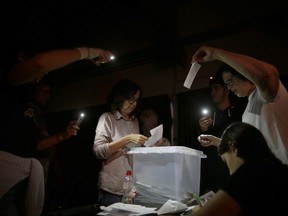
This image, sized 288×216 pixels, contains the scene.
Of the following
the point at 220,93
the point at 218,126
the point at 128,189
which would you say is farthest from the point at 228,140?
the point at 220,93

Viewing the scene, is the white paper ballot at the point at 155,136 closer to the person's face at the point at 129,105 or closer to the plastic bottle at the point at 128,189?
the plastic bottle at the point at 128,189

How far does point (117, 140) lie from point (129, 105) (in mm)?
474

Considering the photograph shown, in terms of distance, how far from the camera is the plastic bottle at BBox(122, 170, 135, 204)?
7.60 feet

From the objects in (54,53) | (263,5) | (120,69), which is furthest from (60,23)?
(54,53)

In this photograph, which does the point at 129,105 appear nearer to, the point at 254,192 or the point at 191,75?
the point at 191,75

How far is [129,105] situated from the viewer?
119 inches

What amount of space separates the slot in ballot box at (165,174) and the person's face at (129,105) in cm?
71

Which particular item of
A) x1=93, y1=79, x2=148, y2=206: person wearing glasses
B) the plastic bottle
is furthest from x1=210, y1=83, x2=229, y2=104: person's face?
the plastic bottle

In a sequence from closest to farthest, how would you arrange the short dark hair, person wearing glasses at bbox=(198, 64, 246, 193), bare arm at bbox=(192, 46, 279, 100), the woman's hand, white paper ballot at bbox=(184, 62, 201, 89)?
1. the short dark hair
2. bare arm at bbox=(192, 46, 279, 100)
3. white paper ballot at bbox=(184, 62, 201, 89)
4. the woman's hand
5. person wearing glasses at bbox=(198, 64, 246, 193)

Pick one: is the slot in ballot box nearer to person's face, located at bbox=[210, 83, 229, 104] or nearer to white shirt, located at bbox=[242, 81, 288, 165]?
white shirt, located at bbox=[242, 81, 288, 165]

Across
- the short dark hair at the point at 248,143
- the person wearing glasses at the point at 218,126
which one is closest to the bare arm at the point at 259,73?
→ the short dark hair at the point at 248,143

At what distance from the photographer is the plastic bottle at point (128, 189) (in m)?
2.32

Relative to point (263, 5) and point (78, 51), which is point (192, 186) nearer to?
point (78, 51)

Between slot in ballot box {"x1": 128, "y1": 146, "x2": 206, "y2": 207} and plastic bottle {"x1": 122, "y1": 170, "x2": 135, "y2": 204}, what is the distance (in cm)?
4
